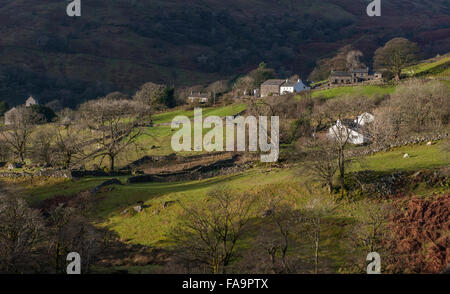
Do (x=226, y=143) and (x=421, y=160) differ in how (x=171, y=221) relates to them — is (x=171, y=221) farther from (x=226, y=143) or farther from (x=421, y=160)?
(x=226, y=143)

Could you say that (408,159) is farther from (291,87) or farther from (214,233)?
(291,87)

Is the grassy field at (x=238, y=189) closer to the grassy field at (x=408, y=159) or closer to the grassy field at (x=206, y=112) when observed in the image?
the grassy field at (x=408, y=159)

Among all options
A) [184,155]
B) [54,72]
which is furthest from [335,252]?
[54,72]

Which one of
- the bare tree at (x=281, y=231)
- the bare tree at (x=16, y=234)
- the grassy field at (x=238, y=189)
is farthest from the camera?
the grassy field at (x=238, y=189)

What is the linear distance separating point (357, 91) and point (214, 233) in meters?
60.5

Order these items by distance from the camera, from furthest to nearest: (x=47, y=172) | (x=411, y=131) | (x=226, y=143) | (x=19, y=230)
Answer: (x=226, y=143) < (x=411, y=131) < (x=47, y=172) < (x=19, y=230)

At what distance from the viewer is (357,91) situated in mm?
83000

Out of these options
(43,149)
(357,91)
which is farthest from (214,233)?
(357,91)

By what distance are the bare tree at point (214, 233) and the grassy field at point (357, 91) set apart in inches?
1998

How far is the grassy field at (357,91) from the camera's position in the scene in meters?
81.4

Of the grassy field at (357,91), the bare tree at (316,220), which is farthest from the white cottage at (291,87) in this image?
the bare tree at (316,220)
